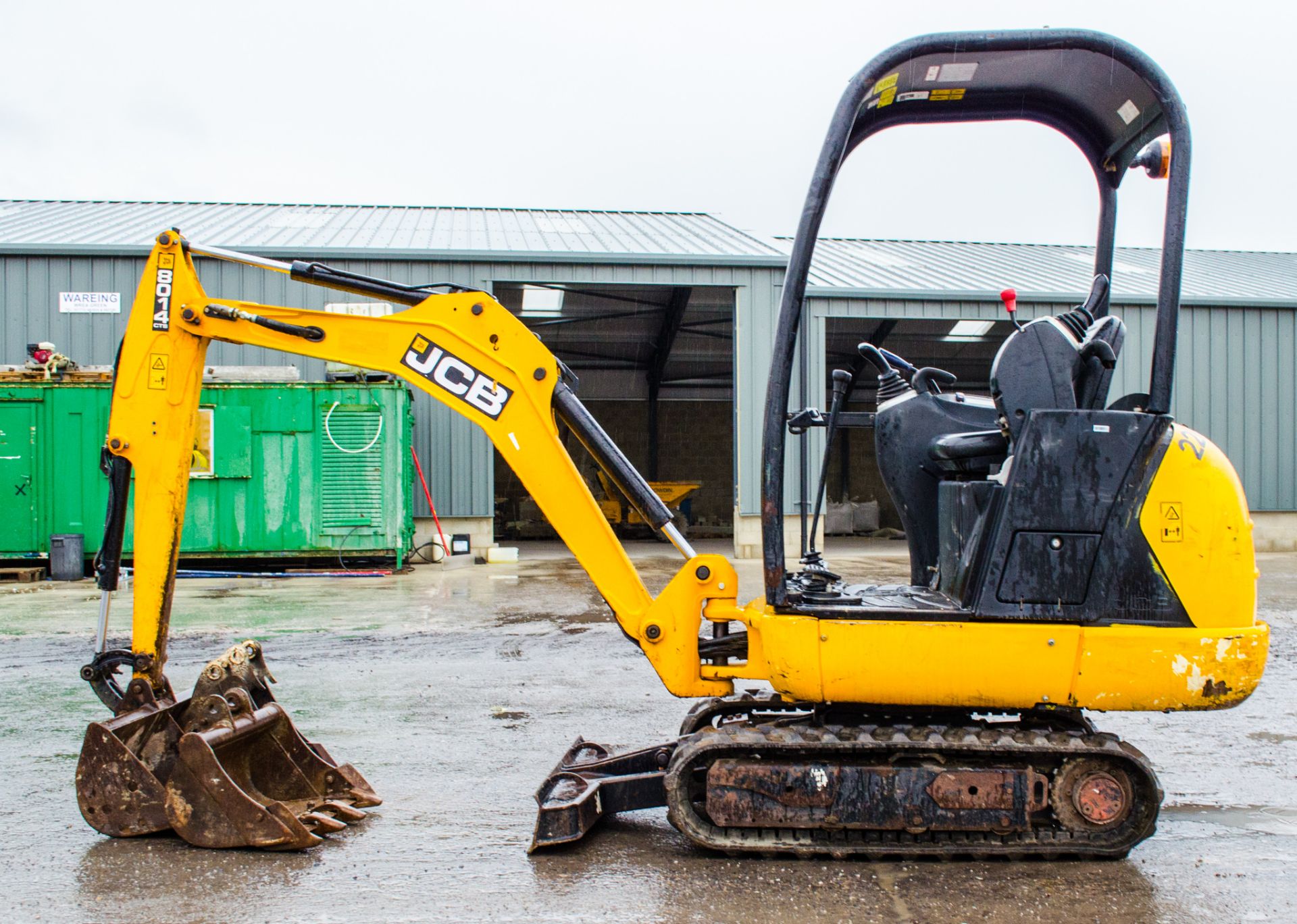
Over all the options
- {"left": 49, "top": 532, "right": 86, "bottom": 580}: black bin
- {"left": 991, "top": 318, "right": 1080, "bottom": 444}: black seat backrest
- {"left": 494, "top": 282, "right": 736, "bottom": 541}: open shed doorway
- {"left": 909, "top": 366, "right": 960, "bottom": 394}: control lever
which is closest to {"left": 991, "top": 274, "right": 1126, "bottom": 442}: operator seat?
{"left": 991, "top": 318, "right": 1080, "bottom": 444}: black seat backrest

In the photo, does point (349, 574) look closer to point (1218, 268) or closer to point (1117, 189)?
point (1117, 189)

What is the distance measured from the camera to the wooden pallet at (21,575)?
11977 millimetres

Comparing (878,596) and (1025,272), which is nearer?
(878,596)

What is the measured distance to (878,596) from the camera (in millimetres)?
3684

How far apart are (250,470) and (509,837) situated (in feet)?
34.1

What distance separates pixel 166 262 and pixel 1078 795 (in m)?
3.93

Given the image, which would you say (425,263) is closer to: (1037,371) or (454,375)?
(454,375)

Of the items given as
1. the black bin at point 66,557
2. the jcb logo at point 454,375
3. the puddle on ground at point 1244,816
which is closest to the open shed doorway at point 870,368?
the black bin at point 66,557

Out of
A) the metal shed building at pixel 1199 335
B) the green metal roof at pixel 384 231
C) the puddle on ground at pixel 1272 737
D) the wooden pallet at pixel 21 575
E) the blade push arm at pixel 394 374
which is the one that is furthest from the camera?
the metal shed building at pixel 1199 335

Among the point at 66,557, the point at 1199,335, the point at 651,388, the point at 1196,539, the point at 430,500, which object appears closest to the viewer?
the point at 1196,539

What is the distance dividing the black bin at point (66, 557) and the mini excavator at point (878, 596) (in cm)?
991

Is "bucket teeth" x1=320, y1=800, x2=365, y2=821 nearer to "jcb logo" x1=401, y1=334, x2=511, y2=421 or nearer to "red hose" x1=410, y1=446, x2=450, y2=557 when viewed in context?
"jcb logo" x1=401, y1=334, x2=511, y2=421

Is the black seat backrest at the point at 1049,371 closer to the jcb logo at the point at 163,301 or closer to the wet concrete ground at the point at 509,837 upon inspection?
the wet concrete ground at the point at 509,837

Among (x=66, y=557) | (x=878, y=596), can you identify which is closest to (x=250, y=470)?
(x=66, y=557)
